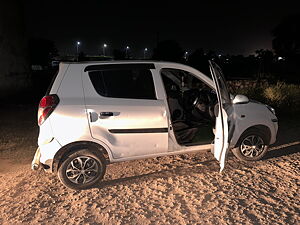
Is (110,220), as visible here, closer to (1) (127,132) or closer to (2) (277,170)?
(1) (127,132)

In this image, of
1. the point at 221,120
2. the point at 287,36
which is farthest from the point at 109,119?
the point at 287,36

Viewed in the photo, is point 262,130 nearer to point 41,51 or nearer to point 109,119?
point 109,119

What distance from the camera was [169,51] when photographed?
38.0 m

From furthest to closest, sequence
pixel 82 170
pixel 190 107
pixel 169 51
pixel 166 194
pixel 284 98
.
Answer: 1. pixel 169 51
2. pixel 284 98
3. pixel 190 107
4. pixel 82 170
5. pixel 166 194

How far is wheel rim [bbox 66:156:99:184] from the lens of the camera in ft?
14.0

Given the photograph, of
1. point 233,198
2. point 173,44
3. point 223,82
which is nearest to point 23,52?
point 223,82

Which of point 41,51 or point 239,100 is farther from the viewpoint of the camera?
point 41,51

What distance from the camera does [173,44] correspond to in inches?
1535

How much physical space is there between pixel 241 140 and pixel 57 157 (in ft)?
9.83

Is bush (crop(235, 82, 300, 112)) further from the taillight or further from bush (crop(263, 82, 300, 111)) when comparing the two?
the taillight

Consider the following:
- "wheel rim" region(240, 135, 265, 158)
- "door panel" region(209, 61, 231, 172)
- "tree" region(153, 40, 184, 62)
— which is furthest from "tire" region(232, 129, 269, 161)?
"tree" region(153, 40, 184, 62)

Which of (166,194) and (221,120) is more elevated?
(221,120)

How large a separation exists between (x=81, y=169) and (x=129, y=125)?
0.92 metres

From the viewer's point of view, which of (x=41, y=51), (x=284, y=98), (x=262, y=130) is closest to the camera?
(x=262, y=130)
